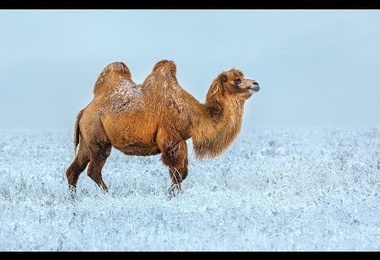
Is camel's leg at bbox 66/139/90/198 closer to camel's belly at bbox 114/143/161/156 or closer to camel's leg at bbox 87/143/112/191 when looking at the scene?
camel's leg at bbox 87/143/112/191

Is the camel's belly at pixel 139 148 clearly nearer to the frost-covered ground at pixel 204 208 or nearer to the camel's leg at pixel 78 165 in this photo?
the frost-covered ground at pixel 204 208

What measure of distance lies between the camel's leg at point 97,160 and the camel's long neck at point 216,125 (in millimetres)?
1356

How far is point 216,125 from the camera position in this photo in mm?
13242

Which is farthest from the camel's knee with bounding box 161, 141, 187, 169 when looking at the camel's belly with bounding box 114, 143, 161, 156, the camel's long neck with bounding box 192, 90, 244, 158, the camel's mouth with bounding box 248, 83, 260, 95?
the camel's mouth with bounding box 248, 83, 260, 95

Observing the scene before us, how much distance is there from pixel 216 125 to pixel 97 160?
184 centimetres

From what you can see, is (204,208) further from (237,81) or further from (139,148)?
(237,81)

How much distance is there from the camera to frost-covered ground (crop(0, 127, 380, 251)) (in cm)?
1035

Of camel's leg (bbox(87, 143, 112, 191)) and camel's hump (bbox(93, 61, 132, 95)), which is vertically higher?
camel's hump (bbox(93, 61, 132, 95))

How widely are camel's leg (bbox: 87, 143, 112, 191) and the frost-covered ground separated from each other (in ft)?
0.61

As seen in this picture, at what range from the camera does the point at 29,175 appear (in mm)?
15047

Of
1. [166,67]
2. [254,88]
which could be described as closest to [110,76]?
[166,67]

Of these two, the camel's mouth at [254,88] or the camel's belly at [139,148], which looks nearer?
the camel's belly at [139,148]

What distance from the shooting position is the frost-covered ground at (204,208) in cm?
1035

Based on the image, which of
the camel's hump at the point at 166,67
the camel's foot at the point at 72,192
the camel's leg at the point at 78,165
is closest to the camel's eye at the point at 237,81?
the camel's hump at the point at 166,67
